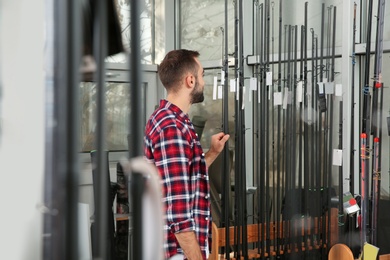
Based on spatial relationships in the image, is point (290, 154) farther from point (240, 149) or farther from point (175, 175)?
point (175, 175)

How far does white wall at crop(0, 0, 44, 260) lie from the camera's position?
0.41 metres

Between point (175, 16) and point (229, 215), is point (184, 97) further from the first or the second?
point (175, 16)

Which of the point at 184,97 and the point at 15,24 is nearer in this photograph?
the point at 15,24

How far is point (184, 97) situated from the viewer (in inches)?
84.7

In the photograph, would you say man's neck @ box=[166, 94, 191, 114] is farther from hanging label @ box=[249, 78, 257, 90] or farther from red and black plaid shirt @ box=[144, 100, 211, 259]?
hanging label @ box=[249, 78, 257, 90]

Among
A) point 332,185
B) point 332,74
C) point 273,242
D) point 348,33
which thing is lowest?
point 273,242

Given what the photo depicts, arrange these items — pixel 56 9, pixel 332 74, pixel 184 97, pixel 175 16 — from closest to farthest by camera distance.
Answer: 1. pixel 56 9
2. pixel 184 97
3. pixel 332 74
4. pixel 175 16

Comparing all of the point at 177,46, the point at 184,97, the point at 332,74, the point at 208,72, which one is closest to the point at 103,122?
the point at 184,97

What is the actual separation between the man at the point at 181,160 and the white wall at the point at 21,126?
1.48m

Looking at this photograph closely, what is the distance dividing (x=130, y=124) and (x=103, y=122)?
0.8 inches

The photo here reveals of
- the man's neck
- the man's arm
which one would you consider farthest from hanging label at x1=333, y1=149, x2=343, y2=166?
the man's arm

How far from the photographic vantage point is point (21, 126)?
0.41 m

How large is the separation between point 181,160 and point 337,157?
5.47ft

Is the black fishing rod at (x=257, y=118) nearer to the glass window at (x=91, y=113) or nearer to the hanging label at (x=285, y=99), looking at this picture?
the hanging label at (x=285, y=99)
